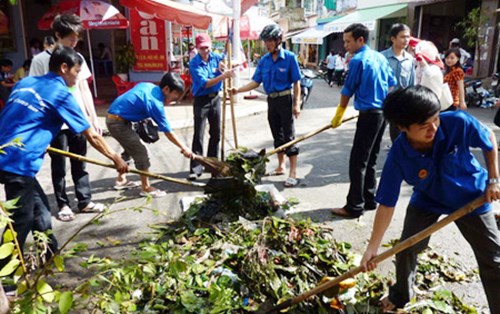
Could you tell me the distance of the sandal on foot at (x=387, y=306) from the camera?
8.97 feet

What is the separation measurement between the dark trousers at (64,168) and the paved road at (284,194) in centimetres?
24

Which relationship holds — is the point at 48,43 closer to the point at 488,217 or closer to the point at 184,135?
the point at 184,135

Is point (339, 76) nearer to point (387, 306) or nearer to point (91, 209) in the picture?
point (91, 209)

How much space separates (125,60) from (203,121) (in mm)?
6494

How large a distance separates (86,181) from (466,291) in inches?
152

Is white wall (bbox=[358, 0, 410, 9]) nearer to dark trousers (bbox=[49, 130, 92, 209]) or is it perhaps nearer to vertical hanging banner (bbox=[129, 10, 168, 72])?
vertical hanging banner (bbox=[129, 10, 168, 72])

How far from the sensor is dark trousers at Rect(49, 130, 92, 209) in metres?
4.18

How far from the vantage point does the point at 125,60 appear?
10984mm

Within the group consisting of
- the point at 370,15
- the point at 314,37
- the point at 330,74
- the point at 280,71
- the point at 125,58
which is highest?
the point at 370,15

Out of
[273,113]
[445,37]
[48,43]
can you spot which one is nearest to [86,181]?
[48,43]

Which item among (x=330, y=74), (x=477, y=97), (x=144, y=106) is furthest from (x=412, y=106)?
(x=330, y=74)

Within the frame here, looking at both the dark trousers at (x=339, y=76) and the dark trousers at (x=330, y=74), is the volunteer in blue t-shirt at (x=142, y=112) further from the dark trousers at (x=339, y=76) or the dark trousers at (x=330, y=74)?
the dark trousers at (x=330, y=74)

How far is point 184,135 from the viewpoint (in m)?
8.25

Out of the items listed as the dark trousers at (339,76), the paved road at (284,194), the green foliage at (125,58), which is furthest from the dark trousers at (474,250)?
the dark trousers at (339,76)
